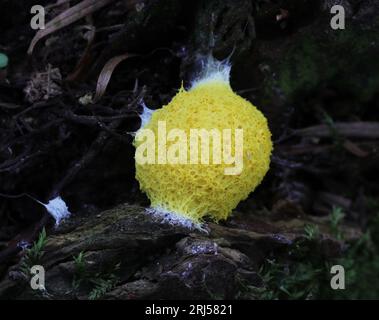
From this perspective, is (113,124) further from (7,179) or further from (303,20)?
(303,20)

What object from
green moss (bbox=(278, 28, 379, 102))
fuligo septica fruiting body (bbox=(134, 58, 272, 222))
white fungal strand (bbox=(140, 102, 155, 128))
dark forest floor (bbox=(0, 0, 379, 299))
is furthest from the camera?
green moss (bbox=(278, 28, 379, 102))

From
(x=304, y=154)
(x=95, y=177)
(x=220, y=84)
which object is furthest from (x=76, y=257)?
(x=304, y=154)

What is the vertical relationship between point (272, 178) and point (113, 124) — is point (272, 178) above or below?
below

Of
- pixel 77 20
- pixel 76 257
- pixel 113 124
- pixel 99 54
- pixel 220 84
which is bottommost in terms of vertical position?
pixel 76 257

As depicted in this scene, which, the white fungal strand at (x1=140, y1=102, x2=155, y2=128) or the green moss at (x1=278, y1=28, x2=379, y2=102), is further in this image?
the green moss at (x1=278, y1=28, x2=379, y2=102)

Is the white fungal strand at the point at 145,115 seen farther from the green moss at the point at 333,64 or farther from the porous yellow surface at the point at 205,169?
the green moss at the point at 333,64

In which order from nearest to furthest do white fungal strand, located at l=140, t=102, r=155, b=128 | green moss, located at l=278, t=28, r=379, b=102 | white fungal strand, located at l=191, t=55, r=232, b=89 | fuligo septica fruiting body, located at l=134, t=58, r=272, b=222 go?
fuligo septica fruiting body, located at l=134, t=58, r=272, b=222 → white fungal strand, located at l=140, t=102, r=155, b=128 → white fungal strand, located at l=191, t=55, r=232, b=89 → green moss, located at l=278, t=28, r=379, b=102

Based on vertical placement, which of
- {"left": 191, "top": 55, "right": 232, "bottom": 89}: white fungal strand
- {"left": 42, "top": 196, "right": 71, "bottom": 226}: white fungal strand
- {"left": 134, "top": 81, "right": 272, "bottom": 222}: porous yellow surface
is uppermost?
{"left": 191, "top": 55, "right": 232, "bottom": 89}: white fungal strand

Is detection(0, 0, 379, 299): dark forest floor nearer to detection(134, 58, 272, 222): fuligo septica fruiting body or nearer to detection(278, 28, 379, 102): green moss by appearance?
detection(278, 28, 379, 102): green moss

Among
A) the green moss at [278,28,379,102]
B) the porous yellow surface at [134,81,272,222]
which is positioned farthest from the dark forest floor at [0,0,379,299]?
the porous yellow surface at [134,81,272,222]
